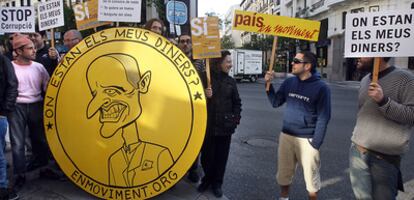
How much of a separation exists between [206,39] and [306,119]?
1.36 m

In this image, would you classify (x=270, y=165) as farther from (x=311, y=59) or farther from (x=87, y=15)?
(x=87, y=15)

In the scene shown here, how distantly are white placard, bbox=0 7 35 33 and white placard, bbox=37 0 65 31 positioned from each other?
16 cm

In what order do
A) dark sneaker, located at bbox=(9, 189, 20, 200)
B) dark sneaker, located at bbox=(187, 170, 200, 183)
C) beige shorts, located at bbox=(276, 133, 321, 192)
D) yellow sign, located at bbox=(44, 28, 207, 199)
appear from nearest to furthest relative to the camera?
1. yellow sign, located at bbox=(44, 28, 207, 199)
2. beige shorts, located at bbox=(276, 133, 321, 192)
3. dark sneaker, located at bbox=(9, 189, 20, 200)
4. dark sneaker, located at bbox=(187, 170, 200, 183)

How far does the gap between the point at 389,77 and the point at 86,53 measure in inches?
108

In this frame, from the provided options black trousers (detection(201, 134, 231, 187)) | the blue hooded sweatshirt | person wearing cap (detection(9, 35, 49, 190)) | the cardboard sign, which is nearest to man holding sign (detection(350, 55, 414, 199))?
the cardboard sign

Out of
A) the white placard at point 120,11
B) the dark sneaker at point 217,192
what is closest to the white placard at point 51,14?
the white placard at point 120,11

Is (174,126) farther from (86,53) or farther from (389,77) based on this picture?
(389,77)

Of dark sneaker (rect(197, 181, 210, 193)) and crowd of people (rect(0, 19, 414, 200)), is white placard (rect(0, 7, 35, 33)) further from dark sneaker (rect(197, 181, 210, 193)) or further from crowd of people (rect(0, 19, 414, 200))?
dark sneaker (rect(197, 181, 210, 193))

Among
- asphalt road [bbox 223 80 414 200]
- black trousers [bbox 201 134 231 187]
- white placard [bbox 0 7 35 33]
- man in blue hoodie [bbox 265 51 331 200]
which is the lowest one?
asphalt road [bbox 223 80 414 200]

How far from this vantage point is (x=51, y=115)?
139 inches

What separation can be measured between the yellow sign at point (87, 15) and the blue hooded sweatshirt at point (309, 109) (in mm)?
2514

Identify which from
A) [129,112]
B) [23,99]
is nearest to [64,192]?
[23,99]

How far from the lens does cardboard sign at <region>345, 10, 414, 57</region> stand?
8.93 feet

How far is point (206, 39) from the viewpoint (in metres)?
3.82
